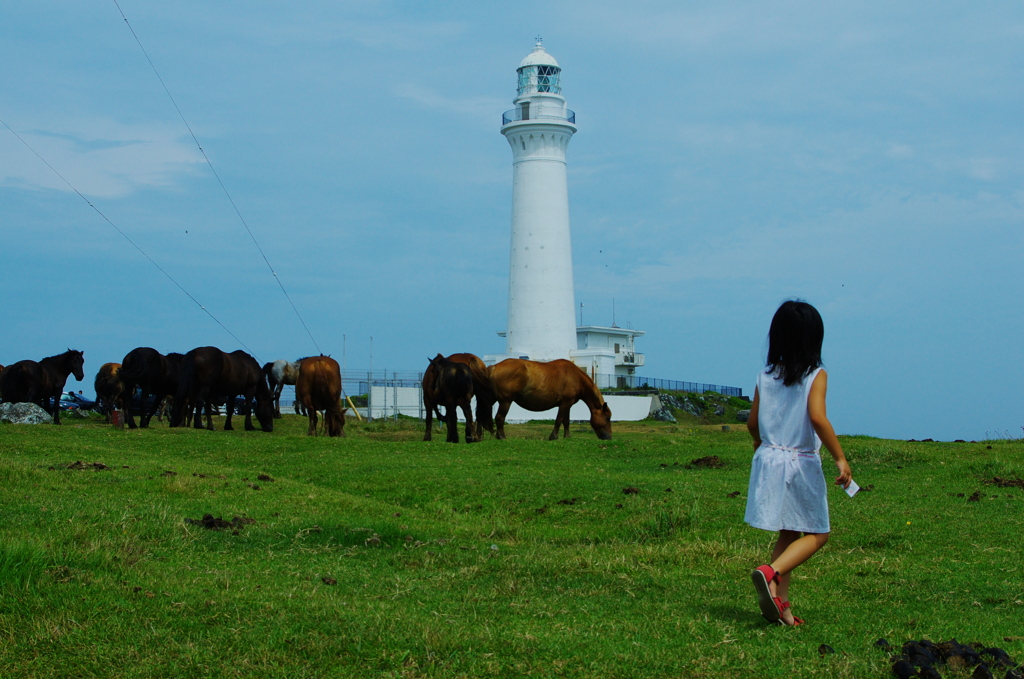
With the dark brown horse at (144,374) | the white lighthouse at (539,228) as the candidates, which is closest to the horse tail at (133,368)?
the dark brown horse at (144,374)

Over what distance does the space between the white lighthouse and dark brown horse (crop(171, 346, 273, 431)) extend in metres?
20.1

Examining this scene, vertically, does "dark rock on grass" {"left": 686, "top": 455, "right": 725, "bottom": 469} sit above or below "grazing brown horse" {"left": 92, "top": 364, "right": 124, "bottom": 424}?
below

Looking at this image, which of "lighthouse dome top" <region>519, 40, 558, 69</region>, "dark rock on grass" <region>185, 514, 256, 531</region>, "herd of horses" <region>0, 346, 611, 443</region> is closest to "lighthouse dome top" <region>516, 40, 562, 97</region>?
"lighthouse dome top" <region>519, 40, 558, 69</region>

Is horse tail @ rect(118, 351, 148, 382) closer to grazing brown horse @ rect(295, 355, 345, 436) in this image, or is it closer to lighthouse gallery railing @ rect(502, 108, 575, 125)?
grazing brown horse @ rect(295, 355, 345, 436)

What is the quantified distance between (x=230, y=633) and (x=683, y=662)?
7.40 feet

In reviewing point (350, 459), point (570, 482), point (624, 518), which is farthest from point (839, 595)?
point (350, 459)

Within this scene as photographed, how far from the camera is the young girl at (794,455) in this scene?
5387 millimetres

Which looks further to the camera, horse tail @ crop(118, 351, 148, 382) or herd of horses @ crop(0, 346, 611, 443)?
horse tail @ crop(118, 351, 148, 382)

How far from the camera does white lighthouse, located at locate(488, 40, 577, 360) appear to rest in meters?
41.9

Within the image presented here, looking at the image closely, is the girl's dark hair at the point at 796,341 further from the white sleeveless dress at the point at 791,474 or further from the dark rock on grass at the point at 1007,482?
the dark rock on grass at the point at 1007,482

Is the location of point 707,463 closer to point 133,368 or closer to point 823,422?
point 823,422

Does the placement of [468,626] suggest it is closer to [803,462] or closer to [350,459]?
[803,462]

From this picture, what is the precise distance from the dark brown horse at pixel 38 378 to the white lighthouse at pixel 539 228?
2179cm

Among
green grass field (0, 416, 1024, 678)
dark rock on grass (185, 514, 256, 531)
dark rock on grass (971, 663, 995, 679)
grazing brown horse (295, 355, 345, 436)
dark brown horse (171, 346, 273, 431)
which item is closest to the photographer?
dark rock on grass (971, 663, 995, 679)
